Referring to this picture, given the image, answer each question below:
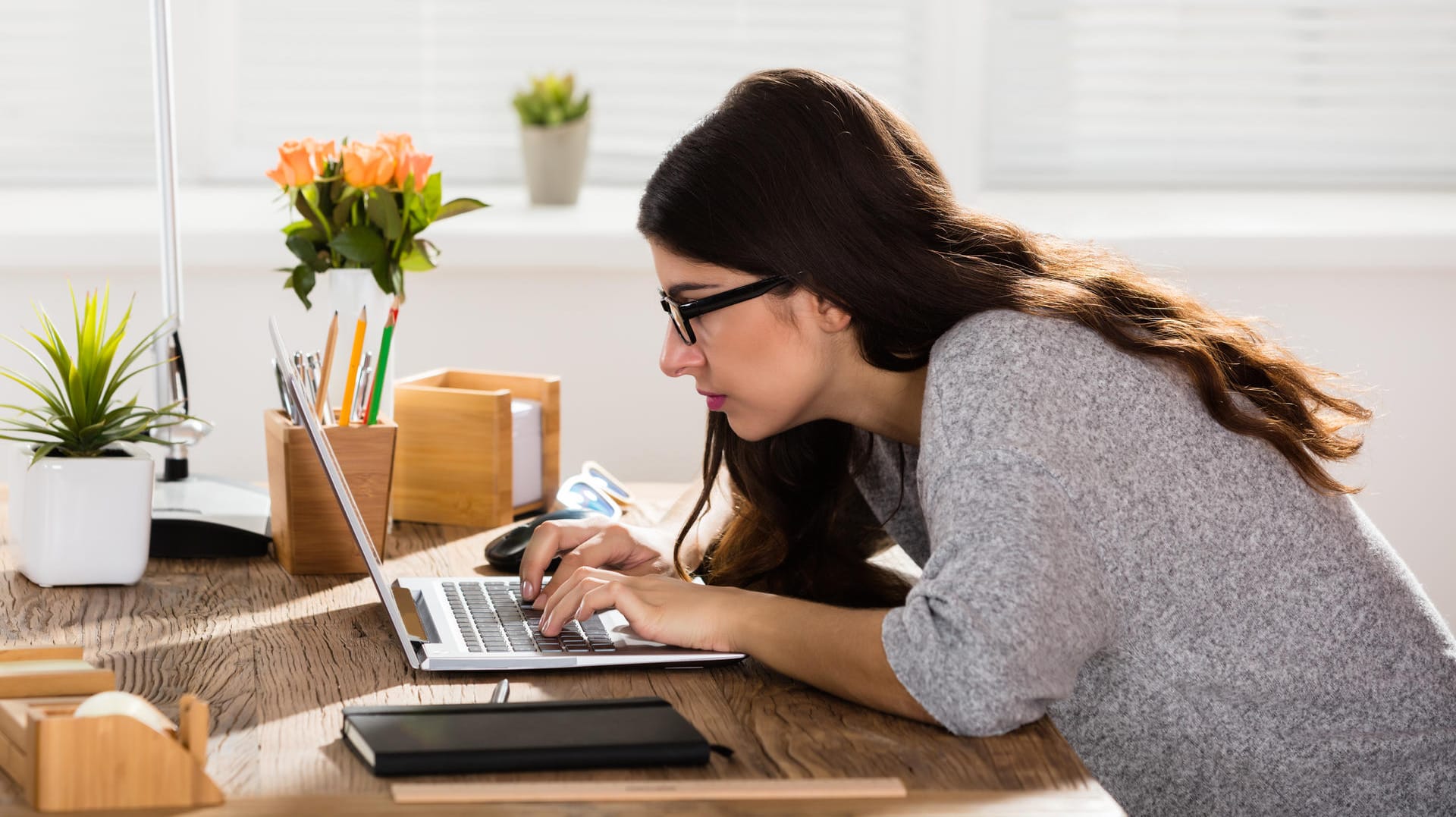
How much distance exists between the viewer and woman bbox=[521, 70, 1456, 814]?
3.29 feet

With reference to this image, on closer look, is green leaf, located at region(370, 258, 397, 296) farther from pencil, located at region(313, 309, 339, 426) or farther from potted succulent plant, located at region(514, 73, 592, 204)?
potted succulent plant, located at region(514, 73, 592, 204)

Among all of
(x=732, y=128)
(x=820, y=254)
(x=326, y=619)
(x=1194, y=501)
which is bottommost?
(x=326, y=619)

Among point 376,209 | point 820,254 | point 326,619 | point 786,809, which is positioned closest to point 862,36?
point 376,209

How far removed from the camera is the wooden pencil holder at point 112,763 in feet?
2.64

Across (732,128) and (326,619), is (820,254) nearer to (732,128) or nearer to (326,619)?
(732,128)

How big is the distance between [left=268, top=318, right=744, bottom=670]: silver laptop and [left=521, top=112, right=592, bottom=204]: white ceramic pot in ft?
4.21

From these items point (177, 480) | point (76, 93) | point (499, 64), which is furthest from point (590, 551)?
point (76, 93)

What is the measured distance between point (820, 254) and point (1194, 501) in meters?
0.35

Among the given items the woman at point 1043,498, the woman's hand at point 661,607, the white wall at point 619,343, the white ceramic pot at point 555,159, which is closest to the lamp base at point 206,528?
the woman at point 1043,498

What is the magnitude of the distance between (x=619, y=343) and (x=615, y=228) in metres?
0.19

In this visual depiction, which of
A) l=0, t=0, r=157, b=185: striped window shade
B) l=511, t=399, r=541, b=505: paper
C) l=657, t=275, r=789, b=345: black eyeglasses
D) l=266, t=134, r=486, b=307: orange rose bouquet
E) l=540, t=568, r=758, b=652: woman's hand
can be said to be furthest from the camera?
l=0, t=0, r=157, b=185: striped window shade

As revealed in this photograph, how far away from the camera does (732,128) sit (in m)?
1.22

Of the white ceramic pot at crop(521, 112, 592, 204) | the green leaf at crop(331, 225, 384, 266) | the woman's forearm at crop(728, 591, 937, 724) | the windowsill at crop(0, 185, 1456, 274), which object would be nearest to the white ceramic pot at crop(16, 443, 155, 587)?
the green leaf at crop(331, 225, 384, 266)

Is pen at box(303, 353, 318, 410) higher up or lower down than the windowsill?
lower down
